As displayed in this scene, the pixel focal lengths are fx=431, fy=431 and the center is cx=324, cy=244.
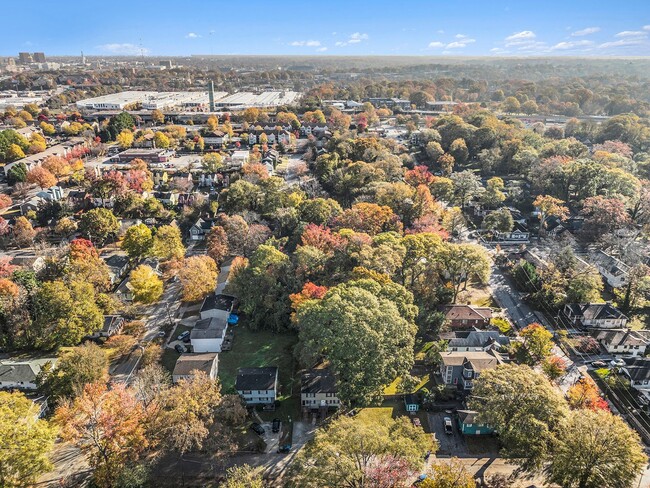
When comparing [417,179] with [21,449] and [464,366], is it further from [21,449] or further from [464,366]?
[21,449]

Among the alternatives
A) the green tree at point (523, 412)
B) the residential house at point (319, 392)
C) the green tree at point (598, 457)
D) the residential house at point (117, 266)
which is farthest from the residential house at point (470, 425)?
the residential house at point (117, 266)

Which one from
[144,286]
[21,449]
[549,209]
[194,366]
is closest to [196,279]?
[144,286]

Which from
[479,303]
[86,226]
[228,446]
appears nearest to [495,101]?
[479,303]

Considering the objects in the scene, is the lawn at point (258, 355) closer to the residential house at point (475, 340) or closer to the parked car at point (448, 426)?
the parked car at point (448, 426)

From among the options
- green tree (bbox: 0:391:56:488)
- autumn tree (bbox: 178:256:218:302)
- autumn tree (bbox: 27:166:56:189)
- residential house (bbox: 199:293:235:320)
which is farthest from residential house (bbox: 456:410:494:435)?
autumn tree (bbox: 27:166:56:189)

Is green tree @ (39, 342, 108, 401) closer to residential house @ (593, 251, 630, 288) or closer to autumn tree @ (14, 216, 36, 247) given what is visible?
autumn tree @ (14, 216, 36, 247)

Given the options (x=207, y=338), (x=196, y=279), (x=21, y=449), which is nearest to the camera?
(x=21, y=449)
